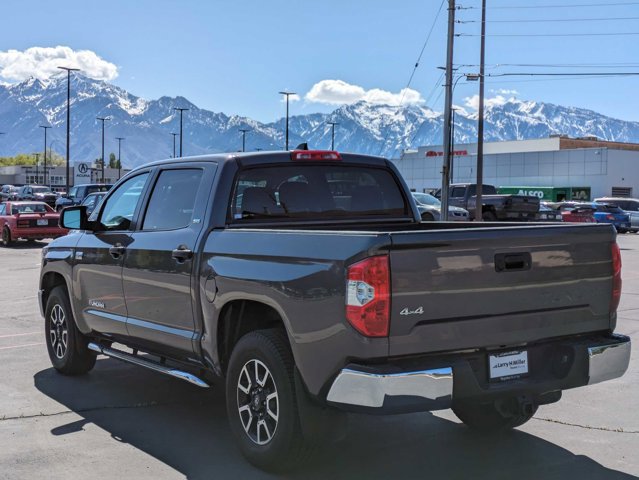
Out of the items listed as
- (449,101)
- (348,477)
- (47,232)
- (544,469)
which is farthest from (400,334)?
(449,101)

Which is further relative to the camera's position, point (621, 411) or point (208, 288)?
point (621, 411)

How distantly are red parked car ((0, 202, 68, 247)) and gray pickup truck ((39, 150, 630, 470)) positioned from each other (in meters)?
20.2

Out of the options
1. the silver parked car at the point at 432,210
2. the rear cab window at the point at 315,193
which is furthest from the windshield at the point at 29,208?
the rear cab window at the point at 315,193

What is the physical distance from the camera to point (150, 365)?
573cm

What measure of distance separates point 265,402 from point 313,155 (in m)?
2.02

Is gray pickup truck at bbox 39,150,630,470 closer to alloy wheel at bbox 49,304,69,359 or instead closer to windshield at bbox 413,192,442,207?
alloy wheel at bbox 49,304,69,359

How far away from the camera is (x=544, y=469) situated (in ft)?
15.5

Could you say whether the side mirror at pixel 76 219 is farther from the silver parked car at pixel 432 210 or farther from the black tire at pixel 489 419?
the silver parked car at pixel 432 210

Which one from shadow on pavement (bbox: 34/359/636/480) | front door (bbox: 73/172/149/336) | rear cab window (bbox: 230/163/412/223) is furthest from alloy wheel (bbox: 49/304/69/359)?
rear cab window (bbox: 230/163/412/223)

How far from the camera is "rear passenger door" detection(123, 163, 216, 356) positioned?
5.35 meters

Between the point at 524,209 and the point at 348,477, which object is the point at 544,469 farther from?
the point at 524,209

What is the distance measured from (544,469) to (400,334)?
1498mm

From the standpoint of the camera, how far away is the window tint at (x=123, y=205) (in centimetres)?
638

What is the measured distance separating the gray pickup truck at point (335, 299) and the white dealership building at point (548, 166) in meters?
57.4
